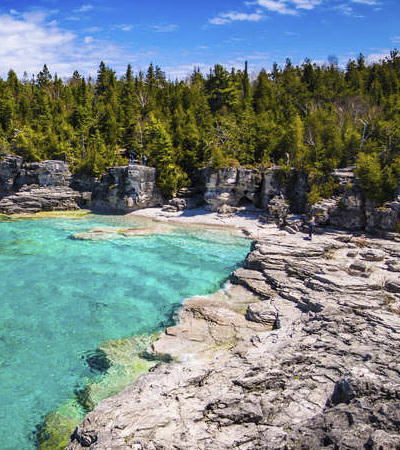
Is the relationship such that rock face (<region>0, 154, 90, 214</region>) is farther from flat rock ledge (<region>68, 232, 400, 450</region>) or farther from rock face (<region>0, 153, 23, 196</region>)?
flat rock ledge (<region>68, 232, 400, 450</region>)

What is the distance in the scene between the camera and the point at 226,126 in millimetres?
44062

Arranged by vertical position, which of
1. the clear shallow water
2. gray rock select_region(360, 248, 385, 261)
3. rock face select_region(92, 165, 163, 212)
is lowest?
the clear shallow water


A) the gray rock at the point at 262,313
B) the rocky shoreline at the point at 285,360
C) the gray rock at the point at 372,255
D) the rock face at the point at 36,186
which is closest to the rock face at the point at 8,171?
the rock face at the point at 36,186

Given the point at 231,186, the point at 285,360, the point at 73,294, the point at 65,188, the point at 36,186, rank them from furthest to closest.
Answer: the point at 65,188 < the point at 36,186 < the point at 231,186 < the point at 73,294 < the point at 285,360

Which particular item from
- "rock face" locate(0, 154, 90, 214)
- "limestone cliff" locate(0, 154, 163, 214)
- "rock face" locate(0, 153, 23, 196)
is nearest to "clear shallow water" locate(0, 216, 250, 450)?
"limestone cliff" locate(0, 154, 163, 214)

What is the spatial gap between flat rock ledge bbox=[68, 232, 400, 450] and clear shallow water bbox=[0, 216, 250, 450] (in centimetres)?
266

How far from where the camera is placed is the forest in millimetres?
34750

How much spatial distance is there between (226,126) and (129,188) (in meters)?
15.5

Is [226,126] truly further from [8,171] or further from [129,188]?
[8,171]

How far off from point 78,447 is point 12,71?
254 feet

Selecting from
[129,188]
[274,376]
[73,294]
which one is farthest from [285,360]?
[129,188]

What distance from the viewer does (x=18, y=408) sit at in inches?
412

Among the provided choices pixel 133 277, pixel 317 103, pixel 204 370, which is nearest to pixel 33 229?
pixel 133 277

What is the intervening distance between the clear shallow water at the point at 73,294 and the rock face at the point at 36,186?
772 cm
